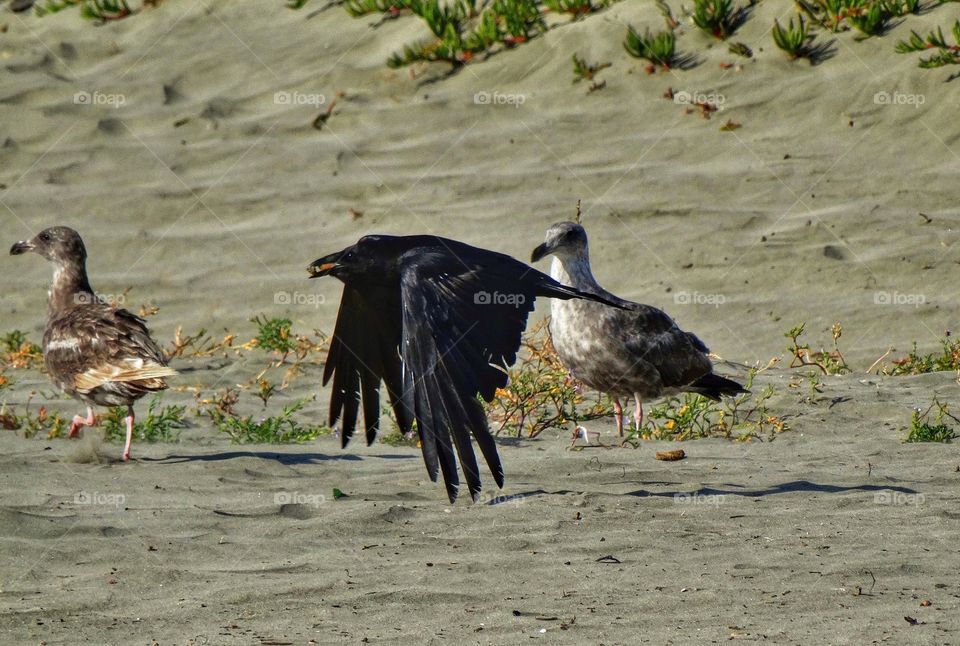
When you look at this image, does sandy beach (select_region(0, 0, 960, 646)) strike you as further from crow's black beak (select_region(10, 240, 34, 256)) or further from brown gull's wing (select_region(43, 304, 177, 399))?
crow's black beak (select_region(10, 240, 34, 256))

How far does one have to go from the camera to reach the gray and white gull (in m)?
8.21

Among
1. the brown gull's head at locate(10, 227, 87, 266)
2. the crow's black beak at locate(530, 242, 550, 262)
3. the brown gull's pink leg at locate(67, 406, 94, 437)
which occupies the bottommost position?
the brown gull's pink leg at locate(67, 406, 94, 437)

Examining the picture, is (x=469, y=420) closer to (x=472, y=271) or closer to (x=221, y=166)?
(x=472, y=271)

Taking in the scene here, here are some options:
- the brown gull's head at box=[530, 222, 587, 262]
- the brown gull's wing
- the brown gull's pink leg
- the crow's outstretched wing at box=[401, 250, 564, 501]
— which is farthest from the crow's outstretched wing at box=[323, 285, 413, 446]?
the brown gull's pink leg

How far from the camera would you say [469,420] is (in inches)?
213

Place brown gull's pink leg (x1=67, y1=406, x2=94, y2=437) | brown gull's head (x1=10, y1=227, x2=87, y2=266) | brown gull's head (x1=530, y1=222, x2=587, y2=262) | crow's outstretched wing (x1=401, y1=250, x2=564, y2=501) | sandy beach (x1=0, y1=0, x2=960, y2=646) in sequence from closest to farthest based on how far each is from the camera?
sandy beach (x1=0, y1=0, x2=960, y2=646) → crow's outstretched wing (x1=401, y1=250, x2=564, y2=501) → brown gull's pink leg (x1=67, y1=406, x2=94, y2=437) → brown gull's head (x1=530, y1=222, x2=587, y2=262) → brown gull's head (x1=10, y1=227, x2=87, y2=266)

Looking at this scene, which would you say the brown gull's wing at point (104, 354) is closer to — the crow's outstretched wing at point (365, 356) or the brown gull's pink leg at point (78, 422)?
the brown gull's pink leg at point (78, 422)

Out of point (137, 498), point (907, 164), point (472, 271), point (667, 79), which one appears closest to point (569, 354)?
point (472, 271)

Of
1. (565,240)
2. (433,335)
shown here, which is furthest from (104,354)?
(433,335)

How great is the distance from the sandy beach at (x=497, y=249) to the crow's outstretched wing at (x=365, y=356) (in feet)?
1.44

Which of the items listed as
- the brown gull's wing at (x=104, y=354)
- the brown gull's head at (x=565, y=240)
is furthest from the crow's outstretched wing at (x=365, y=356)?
the brown gull's head at (x=565, y=240)

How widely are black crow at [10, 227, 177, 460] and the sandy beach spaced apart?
0.35 meters

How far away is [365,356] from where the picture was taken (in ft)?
22.6

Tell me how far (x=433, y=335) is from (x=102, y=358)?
Result: 3.09 m
